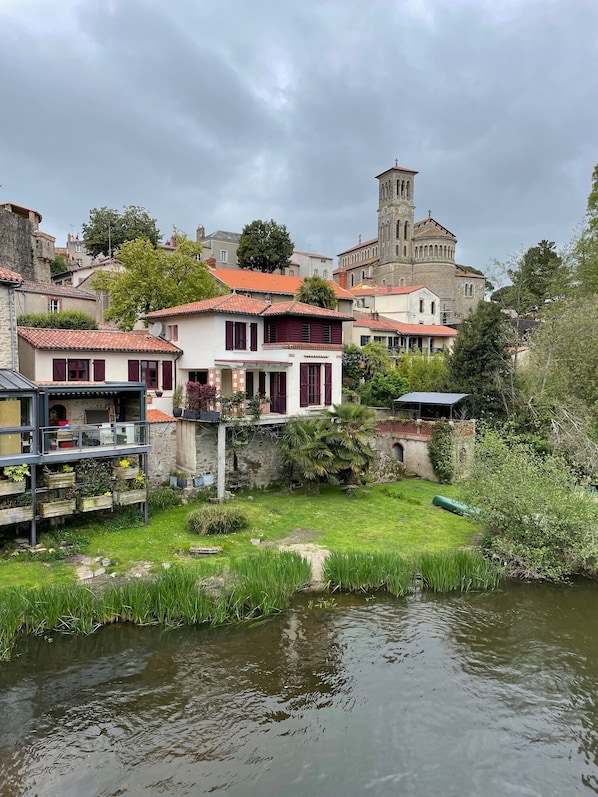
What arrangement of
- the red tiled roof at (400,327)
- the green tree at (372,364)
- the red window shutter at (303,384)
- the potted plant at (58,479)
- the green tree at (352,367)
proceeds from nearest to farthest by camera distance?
the potted plant at (58,479) < the red window shutter at (303,384) < the green tree at (352,367) < the green tree at (372,364) < the red tiled roof at (400,327)

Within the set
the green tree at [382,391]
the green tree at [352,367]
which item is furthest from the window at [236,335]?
the green tree at [352,367]

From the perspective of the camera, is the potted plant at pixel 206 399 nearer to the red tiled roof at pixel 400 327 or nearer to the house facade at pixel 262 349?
the house facade at pixel 262 349

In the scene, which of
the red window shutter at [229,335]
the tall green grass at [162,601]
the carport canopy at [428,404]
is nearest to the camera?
the tall green grass at [162,601]

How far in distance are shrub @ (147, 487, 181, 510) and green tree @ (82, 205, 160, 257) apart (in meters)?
43.3

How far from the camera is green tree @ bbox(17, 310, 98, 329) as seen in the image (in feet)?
116

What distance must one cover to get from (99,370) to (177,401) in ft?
14.2

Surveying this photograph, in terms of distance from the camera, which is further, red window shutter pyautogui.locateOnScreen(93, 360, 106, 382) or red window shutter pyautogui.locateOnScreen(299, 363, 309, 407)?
red window shutter pyautogui.locateOnScreen(299, 363, 309, 407)

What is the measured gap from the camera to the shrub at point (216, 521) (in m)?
21.1

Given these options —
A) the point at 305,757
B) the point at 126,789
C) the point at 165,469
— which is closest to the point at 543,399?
the point at 165,469

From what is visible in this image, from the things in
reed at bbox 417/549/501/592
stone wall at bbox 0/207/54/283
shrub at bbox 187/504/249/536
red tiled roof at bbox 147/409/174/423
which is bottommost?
reed at bbox 417/549/501/592

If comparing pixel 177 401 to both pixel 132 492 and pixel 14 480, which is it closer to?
pixel 132 492

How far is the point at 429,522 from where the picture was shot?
78.6ft

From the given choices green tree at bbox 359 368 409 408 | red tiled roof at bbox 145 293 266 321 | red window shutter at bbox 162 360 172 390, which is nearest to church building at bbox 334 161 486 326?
green tree at bbox 359 368 409 408

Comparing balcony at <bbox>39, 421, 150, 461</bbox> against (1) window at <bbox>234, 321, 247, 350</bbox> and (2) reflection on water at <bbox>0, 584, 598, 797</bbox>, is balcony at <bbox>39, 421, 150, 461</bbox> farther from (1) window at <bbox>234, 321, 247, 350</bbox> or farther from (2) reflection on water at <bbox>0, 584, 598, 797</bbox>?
(1) window at <bbox>234, 321, 247, 350</bbox>
